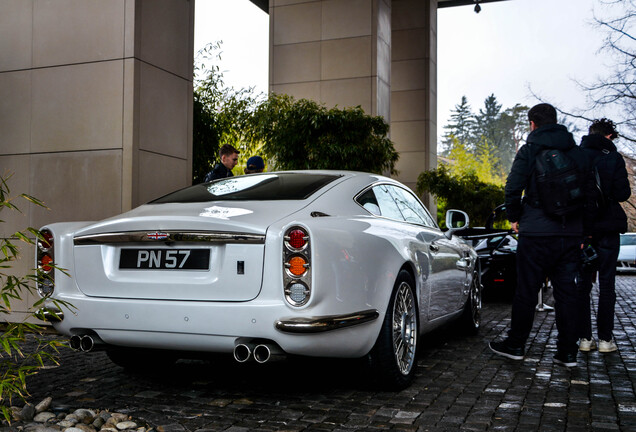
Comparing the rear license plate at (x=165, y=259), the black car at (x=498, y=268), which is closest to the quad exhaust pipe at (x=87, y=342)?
the rear license plate at (x=165, y=259)

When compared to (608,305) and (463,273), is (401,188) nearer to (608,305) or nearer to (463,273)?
(463,273)

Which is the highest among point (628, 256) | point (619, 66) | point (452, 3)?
point (452, 3)

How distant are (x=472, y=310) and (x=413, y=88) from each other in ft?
70.5

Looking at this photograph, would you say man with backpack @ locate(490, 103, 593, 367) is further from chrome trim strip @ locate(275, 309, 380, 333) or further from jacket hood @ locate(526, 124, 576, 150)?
chrome trim strip @ locate(275, 309, 380, 333)

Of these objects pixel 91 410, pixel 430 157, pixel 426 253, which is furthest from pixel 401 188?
pixel 430 157

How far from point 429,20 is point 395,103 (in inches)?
136

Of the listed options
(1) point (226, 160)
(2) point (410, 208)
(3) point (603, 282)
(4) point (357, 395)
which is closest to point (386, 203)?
(2) point (410, 208)

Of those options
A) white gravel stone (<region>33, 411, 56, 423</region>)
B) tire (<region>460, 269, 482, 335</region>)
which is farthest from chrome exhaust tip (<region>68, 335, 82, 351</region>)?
tire (<region>460, 269, 482, 335</region>)

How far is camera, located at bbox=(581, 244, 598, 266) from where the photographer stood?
5.77 meters

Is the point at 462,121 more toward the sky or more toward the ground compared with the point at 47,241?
more toward the sky

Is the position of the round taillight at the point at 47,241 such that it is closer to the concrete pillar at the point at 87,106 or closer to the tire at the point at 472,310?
the concrete pillar at the point at 87,106

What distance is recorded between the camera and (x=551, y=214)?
501cm

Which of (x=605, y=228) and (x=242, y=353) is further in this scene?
(x=605, y=228)

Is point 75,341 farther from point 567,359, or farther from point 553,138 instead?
point 553,138
